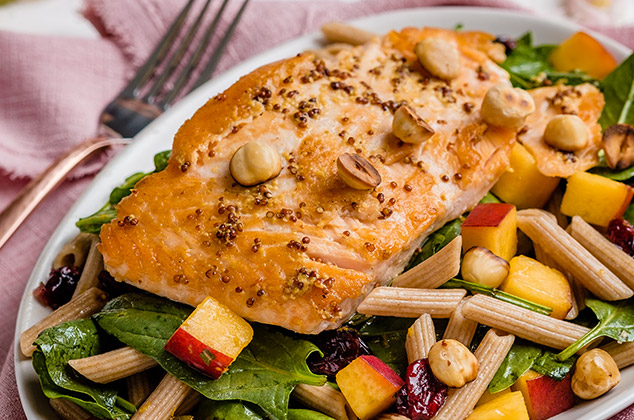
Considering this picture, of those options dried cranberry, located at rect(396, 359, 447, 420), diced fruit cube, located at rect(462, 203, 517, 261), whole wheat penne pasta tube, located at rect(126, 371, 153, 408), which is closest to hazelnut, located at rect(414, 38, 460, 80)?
diced fruit cube, located at rect(462, 203, 517, 261)

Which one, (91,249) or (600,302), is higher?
(600,302)

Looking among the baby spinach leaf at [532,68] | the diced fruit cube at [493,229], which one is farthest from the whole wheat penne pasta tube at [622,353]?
the baby spinach leaf at [532,68]

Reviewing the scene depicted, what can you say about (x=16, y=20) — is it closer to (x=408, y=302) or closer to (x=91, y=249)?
(x=91, y=249)

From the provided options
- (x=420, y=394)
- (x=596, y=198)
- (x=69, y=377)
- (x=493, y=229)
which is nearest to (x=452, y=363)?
(x=420, y=394)

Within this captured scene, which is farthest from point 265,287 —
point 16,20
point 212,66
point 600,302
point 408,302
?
point 16,20

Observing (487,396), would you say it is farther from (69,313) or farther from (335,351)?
(69,313)
